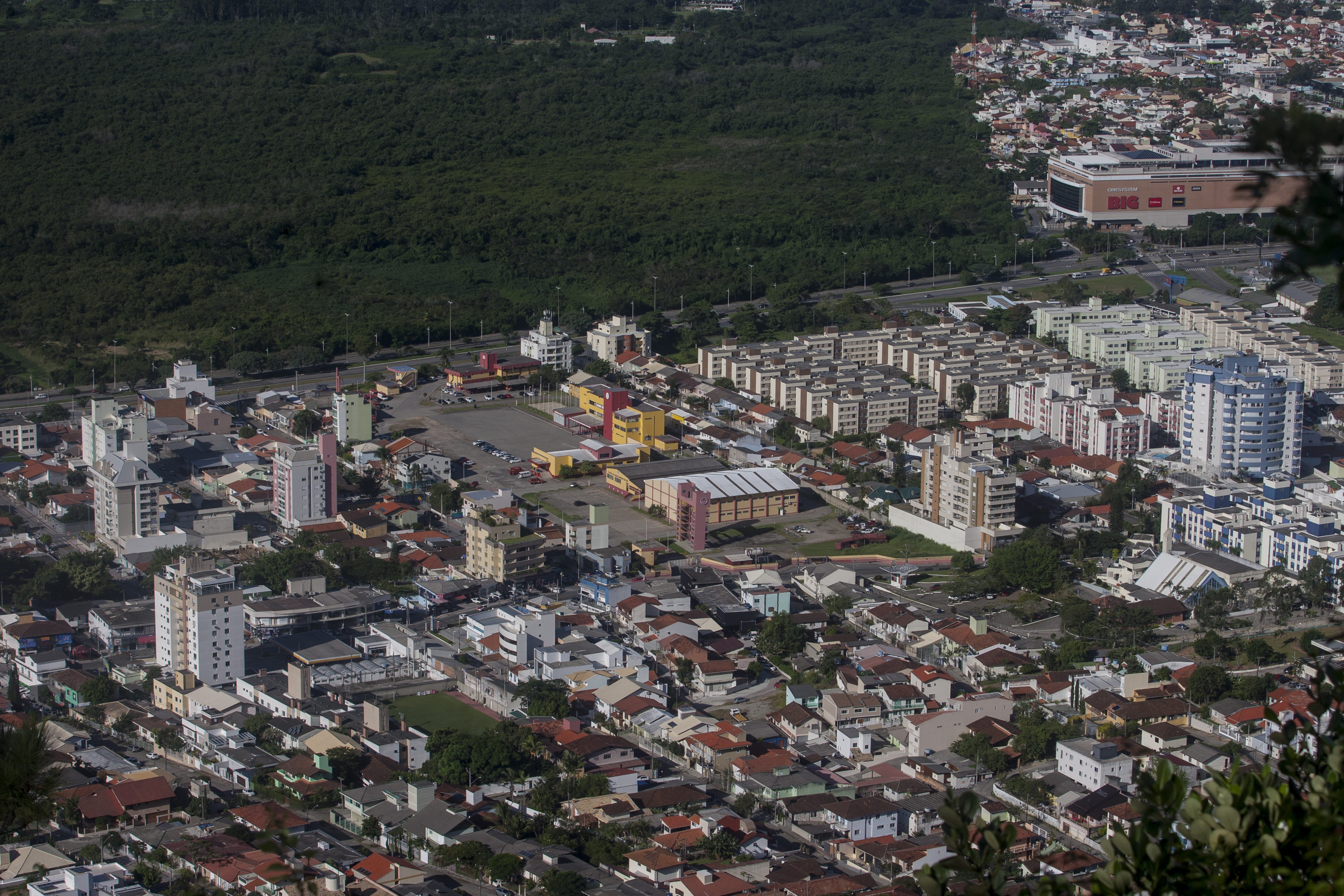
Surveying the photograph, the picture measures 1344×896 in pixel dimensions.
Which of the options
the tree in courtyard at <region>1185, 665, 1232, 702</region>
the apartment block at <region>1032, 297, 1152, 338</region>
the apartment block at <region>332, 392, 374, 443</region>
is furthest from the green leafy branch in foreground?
the apartment block at <region>1032, 297, 1152, 338</region>

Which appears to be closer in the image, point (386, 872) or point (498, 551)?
point (386, 872)

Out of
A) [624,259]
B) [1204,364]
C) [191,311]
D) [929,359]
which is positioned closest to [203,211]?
[191,311]

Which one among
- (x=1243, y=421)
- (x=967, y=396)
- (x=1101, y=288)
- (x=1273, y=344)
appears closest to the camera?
(x=1243, y=421)

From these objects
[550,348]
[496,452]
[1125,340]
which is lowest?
[496,452]

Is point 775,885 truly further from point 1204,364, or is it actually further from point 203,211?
point 203,211

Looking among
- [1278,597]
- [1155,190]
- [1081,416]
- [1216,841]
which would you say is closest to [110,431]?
[1081,416]

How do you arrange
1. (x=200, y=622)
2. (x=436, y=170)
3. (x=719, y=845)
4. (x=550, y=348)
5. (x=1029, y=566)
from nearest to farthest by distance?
(x=719, y=845) → (x=200, y=622) → (x=1029, y=566) → (x=550, y=348) → (x=436, y=170)

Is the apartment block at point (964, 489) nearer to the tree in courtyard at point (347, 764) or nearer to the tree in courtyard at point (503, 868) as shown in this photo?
the tree in courtyard at point (347, 764)

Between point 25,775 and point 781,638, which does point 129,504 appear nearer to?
point 781,638
